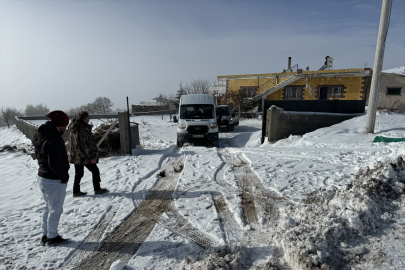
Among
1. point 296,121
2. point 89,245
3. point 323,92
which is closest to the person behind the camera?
point 89,245

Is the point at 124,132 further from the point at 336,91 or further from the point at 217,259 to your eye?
the point at 336,91

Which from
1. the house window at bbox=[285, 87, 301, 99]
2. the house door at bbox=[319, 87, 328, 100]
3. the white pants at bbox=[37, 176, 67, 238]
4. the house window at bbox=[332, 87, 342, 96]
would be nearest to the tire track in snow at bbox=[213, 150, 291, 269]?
the white pants at bbox=[37, 176, 67, 238]

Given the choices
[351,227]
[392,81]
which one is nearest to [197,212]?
[351,227]

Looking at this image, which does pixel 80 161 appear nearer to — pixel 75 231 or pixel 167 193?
pixel 75 231

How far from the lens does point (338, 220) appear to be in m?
3.50

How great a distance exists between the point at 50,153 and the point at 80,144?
175 centimetres

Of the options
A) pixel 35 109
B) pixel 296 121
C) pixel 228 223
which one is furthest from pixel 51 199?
pixel 35 109

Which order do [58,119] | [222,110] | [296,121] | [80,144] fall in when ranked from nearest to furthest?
[58,119]
[80,144]
[296,121]
[222,110]

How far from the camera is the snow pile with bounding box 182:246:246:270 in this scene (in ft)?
9.28

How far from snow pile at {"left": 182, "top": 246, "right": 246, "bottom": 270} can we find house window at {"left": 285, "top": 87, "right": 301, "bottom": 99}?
92.1ft

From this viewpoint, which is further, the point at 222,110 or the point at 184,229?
the point at 222,110

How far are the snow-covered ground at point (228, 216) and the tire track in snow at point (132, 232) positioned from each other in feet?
0.05

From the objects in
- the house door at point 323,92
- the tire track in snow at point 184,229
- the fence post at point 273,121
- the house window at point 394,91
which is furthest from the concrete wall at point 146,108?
the tire track in snow at point 184,229

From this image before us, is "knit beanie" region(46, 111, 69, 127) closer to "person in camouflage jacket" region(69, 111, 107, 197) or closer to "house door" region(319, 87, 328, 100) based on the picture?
"person in camouflage jacket" region(69, 111, 107, 197)
